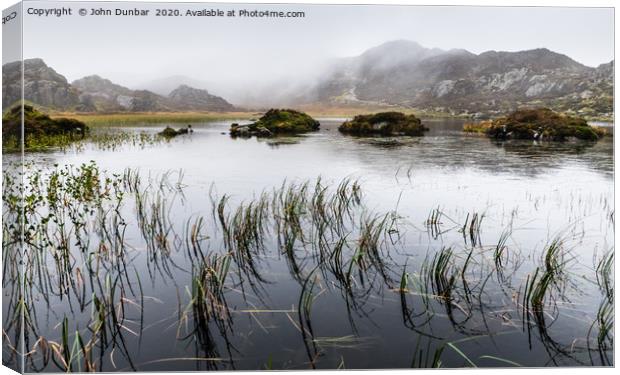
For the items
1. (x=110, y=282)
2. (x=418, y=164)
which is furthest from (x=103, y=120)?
(x=418, y=164)

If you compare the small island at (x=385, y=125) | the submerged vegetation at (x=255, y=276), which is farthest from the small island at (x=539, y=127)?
the submerged vegetation at (x=255, y=276)

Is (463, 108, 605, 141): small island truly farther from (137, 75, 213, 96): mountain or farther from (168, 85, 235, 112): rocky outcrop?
(137, 75, 213, 96): mountain

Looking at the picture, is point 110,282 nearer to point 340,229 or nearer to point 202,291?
point 202,291

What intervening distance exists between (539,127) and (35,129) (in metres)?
4.27

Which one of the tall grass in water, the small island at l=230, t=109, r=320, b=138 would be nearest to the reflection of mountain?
the small island at l=230, t=109, r=320, b=138

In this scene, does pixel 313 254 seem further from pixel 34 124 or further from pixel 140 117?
pixel 34 124

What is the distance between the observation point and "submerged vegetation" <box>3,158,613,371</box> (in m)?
5.62

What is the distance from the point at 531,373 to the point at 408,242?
1.43m

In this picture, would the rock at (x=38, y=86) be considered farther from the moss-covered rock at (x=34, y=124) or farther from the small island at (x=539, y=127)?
the small island at (x=539, y=127)

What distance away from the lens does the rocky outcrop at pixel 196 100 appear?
6.16 meters

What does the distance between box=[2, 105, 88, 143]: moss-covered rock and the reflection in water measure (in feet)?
0.69

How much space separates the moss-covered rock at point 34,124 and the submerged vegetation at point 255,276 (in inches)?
12.1

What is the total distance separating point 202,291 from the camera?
18.7ft

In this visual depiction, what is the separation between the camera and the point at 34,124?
5699 mm
